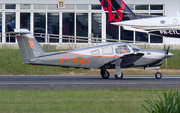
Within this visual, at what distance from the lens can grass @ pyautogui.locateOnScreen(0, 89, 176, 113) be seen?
737cm

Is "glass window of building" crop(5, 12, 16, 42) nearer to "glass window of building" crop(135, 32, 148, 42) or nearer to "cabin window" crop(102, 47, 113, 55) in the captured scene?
"glass window of building" crop(135, 32, 148, 42)

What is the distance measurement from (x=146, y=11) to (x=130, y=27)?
5.96 m

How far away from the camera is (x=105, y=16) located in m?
33.0

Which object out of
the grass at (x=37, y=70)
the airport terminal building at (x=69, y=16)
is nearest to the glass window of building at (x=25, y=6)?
the airport terminal building at (x=69, y=16)

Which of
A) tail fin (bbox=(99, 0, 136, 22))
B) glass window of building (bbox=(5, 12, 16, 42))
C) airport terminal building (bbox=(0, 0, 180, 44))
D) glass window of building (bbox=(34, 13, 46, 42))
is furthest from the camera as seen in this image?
glass window of building (bbox=(5, 12, 16, 42))

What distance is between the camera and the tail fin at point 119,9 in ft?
91.9

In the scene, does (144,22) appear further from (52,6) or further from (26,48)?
(26,48)

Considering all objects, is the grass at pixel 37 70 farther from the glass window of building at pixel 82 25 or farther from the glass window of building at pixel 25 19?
the glass window of building at pixel 82 25

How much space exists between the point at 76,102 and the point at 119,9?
68.4ft

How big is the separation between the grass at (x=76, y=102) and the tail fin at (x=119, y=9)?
1769 centimetres

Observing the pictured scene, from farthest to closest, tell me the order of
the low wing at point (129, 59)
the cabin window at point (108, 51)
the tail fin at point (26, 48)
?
the cabin window at point (108, 51) < the tail fin at point (26, 48) < the low wing at point (129, 59)

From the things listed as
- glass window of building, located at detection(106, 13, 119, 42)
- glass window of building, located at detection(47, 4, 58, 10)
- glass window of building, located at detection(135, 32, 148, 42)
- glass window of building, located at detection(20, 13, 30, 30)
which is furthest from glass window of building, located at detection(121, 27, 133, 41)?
glass window of building, located at detection(20, 13, 30, 30)

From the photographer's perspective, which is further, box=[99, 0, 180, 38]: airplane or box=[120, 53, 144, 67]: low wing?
box=[99, 0, 180, 38]: airplane

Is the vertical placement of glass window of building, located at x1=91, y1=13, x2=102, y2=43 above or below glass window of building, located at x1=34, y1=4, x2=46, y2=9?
below
